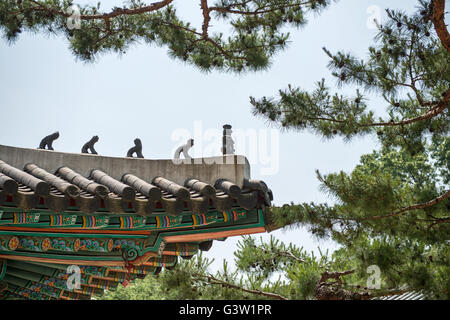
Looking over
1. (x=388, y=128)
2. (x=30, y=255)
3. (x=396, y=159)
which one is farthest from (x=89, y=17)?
(x=396, y=159)

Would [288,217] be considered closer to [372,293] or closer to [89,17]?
[372,293]

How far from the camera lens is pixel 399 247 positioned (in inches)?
182

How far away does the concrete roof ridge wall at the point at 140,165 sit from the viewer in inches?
155

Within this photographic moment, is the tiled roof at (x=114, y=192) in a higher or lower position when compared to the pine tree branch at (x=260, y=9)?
lower

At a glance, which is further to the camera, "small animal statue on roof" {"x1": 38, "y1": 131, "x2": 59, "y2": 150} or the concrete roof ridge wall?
"small animal statue on roof" {"x1": 38, "y1": 131, "x2": 59, "y2": 150}

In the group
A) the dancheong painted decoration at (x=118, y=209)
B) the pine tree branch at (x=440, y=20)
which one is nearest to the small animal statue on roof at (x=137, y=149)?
the dancheong painted decoration at (x=118, y=209)

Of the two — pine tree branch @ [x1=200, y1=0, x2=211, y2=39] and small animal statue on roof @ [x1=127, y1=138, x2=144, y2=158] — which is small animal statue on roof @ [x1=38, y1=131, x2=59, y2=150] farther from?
pine tree branch @ [x1=200, y1=0, x2=211, y2=39]

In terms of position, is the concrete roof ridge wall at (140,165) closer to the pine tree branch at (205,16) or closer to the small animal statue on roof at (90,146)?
the small animal statue on roof at (90,146)

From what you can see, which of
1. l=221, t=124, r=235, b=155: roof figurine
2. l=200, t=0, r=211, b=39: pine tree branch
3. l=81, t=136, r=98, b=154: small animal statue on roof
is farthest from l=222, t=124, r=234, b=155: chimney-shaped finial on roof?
l=200, t=0, r=211, b=39: pine tree branch

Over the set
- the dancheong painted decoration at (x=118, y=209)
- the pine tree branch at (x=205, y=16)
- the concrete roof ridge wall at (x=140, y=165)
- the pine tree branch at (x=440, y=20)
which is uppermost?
the pine tree branch at (x=205, y=16)

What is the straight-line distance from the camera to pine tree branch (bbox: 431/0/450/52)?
4.17 m

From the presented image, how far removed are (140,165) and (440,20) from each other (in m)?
2.50

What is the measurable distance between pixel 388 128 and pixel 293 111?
3.07 ft
